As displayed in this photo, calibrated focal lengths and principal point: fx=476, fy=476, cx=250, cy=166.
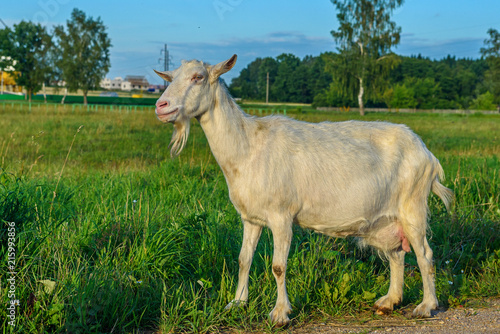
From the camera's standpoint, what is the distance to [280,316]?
3.92 metres

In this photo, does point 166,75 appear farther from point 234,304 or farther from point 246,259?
point 234,304

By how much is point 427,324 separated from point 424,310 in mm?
196

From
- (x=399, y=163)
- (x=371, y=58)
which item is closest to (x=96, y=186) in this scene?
A: (x=399, y=163)

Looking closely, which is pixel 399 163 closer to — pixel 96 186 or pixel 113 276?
pixel 113 276

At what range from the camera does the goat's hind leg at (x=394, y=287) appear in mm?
4391

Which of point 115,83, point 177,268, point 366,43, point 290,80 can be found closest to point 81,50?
point 366,43

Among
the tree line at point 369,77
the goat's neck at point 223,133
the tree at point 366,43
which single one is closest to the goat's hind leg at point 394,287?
the goat's neck at point 223,133

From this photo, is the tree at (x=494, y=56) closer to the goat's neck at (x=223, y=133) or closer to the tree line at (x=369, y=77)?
the tree line at (x=369, y=77)

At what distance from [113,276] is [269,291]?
1.42 m

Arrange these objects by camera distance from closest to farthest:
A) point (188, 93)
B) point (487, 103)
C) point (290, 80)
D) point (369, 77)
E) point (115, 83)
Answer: point (188, 93), point (369, 77), point (487, 103), point (290, 80), point (115, 83)

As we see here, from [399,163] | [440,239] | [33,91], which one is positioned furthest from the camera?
[33,91]

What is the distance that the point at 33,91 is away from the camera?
69.0 meters

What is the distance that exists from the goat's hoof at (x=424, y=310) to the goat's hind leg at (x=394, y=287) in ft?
0.68

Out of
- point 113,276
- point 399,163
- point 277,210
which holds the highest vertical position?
point 399,163
